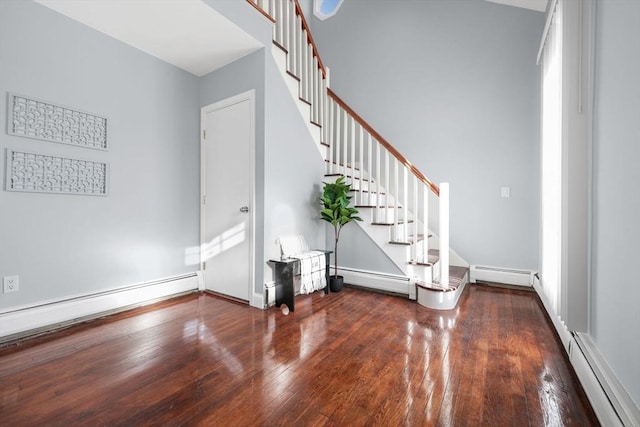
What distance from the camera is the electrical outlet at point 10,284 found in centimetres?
206

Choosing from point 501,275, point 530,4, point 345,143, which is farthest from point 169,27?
point 501,275

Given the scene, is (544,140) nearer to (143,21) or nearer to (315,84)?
(315,84)

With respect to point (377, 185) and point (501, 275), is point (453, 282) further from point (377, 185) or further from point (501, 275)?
point (377, 185)

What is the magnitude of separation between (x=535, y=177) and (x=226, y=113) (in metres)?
3.68

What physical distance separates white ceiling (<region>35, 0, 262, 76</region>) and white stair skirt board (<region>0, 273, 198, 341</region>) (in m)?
2.35

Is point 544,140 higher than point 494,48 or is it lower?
lower

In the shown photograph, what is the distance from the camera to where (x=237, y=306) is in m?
2.86

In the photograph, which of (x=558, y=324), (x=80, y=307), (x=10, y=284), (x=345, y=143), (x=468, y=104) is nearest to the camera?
(x=10, y=284)

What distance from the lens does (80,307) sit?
241cm

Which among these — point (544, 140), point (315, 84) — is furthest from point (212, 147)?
point (544, 140)

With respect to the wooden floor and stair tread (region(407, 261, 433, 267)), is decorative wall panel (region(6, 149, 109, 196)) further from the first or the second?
stair tread (region(407, 261, 433, 267))

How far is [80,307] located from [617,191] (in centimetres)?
367

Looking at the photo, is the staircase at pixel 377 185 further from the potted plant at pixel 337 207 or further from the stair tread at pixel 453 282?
the potted plant at pixel 337 207

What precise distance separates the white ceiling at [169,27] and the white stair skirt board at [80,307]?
7.70 ft
